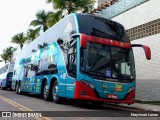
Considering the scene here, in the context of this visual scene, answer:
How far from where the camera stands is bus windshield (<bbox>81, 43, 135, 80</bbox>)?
41.5ft

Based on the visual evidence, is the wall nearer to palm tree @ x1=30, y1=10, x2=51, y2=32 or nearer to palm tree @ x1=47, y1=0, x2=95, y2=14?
palm tree @ x1=47, y1=0, x2=95, y2=14

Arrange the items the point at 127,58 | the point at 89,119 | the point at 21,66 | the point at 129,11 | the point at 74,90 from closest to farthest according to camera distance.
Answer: the point at 89,119 → the point at 74,90 → the point at 127,58 → the point at 129,11 → the point at 21,66

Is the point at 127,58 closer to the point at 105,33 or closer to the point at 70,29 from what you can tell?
the point at 105,33

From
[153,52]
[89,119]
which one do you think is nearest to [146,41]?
[153,52]

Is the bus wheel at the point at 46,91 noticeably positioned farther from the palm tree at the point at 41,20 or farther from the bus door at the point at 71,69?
the palm tree at the point at 41,20

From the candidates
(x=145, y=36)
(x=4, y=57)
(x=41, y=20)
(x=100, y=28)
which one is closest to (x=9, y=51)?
(x=4, y=57)

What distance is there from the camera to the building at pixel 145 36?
19078mm

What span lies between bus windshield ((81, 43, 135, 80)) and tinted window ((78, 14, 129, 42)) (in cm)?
56

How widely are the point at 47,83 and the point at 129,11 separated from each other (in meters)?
9.26

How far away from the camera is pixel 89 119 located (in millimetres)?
9289

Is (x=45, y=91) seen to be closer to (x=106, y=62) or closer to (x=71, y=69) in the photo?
(x=71, y=69)

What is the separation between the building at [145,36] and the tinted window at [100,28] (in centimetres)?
570

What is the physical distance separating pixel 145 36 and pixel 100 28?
757 cm

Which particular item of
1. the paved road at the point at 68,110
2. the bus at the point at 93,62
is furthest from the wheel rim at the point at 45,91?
the paved road at the point at 68,110
